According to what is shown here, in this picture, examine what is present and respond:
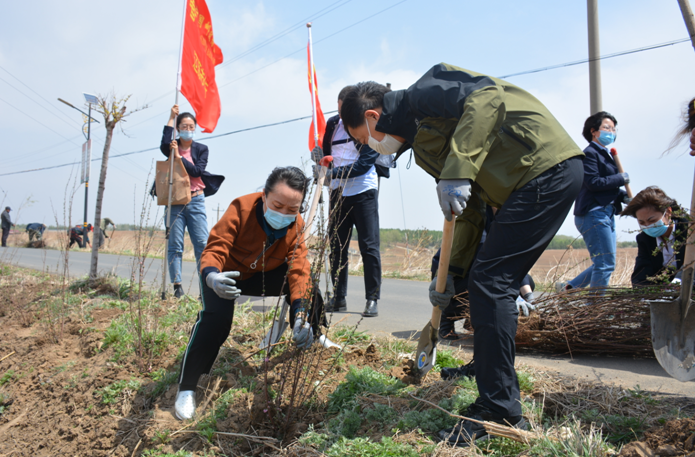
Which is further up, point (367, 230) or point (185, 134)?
point (185, 134)

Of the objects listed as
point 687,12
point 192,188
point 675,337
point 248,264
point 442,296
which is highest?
point 687,12

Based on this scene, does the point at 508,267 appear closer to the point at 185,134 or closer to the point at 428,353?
the point at 428,353

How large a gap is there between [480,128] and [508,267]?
64cm

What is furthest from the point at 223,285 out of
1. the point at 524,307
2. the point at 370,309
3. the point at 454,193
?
the point at 370,309

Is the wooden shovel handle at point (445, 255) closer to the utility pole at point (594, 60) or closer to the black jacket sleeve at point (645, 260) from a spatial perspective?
the black jacket sleeve at point (645, 260)

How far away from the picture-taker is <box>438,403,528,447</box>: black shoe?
1.93m

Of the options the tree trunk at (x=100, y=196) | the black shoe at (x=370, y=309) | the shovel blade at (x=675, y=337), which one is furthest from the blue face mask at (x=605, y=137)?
the tree trunk at (x=100, y=196)

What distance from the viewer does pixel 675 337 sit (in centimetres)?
252

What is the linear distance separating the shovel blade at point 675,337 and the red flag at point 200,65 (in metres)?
4.91

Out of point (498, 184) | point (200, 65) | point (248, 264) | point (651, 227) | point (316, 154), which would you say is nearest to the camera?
point (498, 184)

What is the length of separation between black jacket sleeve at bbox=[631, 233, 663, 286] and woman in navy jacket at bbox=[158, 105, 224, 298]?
14.8 feet

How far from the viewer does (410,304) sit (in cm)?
601

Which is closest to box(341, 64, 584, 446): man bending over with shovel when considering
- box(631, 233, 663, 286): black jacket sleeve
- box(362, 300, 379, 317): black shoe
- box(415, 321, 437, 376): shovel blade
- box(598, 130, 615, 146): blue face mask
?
box(415, 321, 437, 376): shovel blade

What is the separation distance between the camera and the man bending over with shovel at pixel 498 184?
1.99 meters
